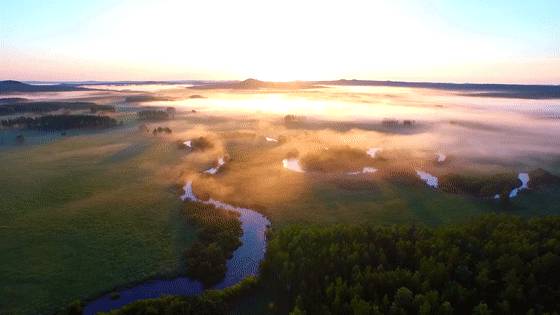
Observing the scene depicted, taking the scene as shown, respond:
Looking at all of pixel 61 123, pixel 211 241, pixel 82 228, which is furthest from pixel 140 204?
pixel 61 123

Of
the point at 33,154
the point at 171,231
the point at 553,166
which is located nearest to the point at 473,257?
the point at 171,231

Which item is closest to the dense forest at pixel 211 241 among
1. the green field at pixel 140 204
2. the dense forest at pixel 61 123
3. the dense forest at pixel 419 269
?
the green field at pixel 140 204

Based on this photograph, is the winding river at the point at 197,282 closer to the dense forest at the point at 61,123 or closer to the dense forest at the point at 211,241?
the dense forest at the point at 211,241

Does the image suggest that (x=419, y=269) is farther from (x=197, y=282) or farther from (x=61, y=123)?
(x=61, y=123)

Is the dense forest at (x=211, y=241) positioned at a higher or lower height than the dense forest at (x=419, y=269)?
lower

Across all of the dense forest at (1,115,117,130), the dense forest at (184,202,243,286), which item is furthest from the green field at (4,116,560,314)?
the dense forest at (1,115,117,130)

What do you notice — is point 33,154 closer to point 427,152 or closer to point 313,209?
point 313,209

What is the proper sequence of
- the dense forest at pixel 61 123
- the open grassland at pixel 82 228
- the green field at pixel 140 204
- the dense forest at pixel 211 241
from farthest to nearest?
1. the dense forest at pixel 61 123
2. the dense forest at pixel 211 241
3. the green field at pixel 140 204
4. the open grassland at pixel 82 228
